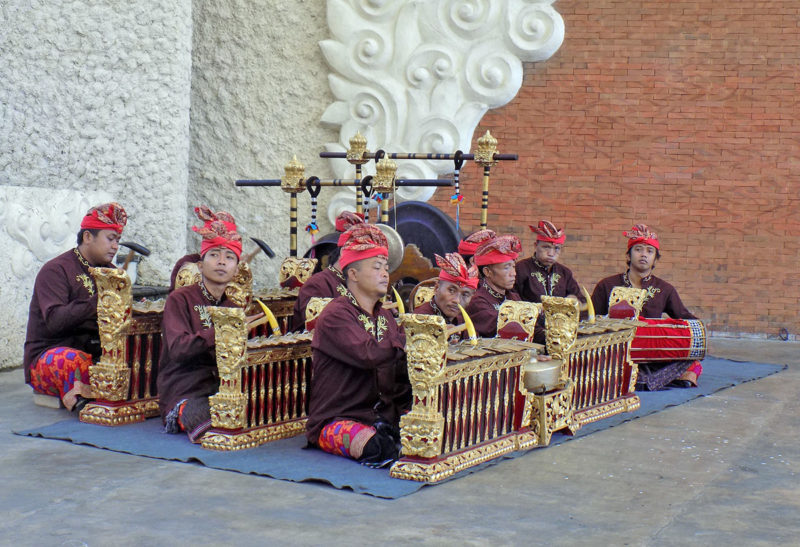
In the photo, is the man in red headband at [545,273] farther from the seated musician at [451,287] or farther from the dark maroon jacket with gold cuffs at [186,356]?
the dark maroon jacket with gold cuffs at [186,356]

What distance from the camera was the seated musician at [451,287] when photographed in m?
5.59

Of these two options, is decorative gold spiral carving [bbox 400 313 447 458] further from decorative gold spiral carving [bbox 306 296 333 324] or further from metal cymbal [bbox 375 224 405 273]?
metal cymbal [bbox 375 224 405 273]

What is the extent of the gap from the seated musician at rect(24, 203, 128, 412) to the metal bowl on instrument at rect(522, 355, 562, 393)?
Answer: 7.97 feet

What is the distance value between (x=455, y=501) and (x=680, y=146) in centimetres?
651

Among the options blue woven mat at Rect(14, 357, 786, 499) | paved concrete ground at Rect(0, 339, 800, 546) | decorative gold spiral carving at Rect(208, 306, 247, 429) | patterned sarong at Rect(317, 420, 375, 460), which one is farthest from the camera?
decorative gold spiral carving at Rect(208, 306, 247, 429)

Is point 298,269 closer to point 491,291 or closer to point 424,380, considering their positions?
point 491,291

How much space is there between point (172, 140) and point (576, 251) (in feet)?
13.1

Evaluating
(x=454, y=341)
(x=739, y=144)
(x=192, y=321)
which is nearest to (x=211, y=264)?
(x=192, y=321)

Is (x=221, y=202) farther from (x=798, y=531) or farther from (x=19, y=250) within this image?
(x=798, y=531)

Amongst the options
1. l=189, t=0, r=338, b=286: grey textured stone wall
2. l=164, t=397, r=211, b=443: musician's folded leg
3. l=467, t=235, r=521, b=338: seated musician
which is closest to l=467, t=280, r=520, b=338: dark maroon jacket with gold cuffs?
l=467, t=235, r=521, b=338: seated musician

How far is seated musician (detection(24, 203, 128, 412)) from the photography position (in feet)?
19.6

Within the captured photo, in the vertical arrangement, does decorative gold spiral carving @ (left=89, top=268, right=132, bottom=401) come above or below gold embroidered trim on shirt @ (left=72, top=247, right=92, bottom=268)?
below

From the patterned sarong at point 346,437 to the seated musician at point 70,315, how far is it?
157 cm

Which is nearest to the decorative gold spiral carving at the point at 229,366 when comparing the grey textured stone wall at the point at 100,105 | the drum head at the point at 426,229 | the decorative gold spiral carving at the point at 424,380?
the decorative gold spiral carving at the point at 424,380
